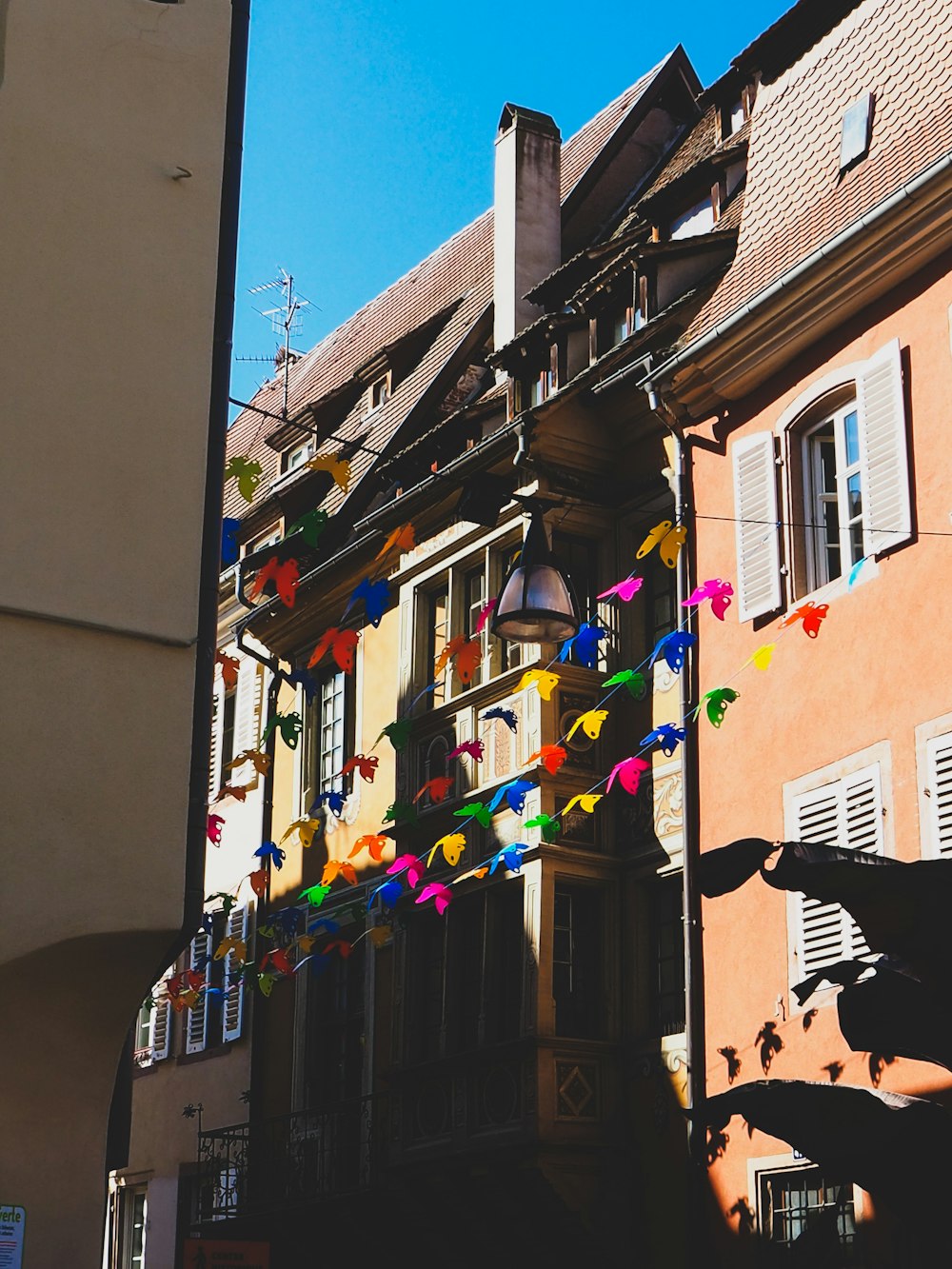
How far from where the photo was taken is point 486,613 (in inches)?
663

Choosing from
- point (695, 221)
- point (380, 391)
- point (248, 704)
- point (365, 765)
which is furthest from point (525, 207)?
point (248, 704)

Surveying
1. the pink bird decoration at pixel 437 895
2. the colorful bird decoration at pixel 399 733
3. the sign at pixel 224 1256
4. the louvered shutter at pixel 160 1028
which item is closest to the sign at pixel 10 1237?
the sign at pixel 224 1256

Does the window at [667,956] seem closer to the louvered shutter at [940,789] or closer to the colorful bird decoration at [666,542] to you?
the colorful bird decoration at [666,542]

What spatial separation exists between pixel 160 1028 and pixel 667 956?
30.5 feet

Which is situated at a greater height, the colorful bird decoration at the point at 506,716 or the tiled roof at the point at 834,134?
the tiled roof at the point at 834,134

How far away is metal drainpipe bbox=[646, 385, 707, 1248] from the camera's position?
1456cm

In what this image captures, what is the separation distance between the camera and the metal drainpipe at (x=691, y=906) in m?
14.6

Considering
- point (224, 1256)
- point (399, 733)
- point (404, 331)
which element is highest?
point (404, 331)

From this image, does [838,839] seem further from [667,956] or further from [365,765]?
[365,765]

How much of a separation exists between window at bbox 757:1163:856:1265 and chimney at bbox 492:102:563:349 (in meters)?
9.75

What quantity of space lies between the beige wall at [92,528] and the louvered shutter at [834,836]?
5.92m

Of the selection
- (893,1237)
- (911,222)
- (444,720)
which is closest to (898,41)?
(911,222)

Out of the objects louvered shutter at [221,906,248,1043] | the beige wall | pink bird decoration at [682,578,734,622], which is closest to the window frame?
pink bird decoration at [682,578,734,622]

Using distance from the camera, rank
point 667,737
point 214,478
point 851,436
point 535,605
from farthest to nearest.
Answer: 1. point 851,436
2. point 667,737
3. point 535,605
4. point 214,478
